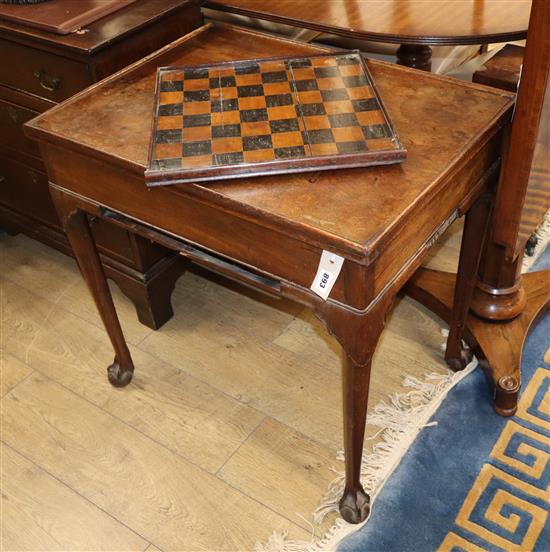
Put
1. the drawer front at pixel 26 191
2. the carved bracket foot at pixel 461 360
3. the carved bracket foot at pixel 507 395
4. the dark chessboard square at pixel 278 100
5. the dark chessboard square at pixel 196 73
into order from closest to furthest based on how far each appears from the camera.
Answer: the dark chessboard square at pixel 278 100, the dark chessboard square at pixel 196 73, the carved bracket foot at pixel 507 395, the carved bracket foot at pixel 461 360, the drawer front at pixel 26 191

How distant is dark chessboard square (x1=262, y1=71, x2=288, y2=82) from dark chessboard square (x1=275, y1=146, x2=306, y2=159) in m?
0.25

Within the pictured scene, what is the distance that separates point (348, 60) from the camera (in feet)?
4.48

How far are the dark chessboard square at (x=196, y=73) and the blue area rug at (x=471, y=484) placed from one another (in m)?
0.94

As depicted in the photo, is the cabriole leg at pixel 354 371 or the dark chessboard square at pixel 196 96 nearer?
the cabriole leg at pixel 354 371

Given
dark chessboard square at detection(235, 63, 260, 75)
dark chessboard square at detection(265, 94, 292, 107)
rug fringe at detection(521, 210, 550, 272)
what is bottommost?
rug fringe at detection(521, 210, 550, 272)

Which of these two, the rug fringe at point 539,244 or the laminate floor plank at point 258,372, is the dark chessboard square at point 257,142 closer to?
the laminate floor plank at point 258,372

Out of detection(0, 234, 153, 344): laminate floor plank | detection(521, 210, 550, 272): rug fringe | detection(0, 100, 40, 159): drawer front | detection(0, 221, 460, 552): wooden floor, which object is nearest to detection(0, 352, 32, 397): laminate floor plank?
detection(0, 221, 460, 552): wooden floor

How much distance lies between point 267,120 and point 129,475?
0.89 meters

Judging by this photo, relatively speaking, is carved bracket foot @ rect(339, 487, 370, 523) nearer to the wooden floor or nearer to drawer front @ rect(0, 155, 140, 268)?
the wooden floor

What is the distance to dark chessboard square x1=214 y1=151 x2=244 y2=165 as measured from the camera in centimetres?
110

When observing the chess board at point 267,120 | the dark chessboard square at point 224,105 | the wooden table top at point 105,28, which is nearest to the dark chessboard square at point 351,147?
the chess board at point 267,120

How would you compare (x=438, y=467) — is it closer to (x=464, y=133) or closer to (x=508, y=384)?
(x=508, y=384)

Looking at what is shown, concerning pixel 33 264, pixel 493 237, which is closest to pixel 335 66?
pixel 493 237

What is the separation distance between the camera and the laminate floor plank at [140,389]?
1671mm
